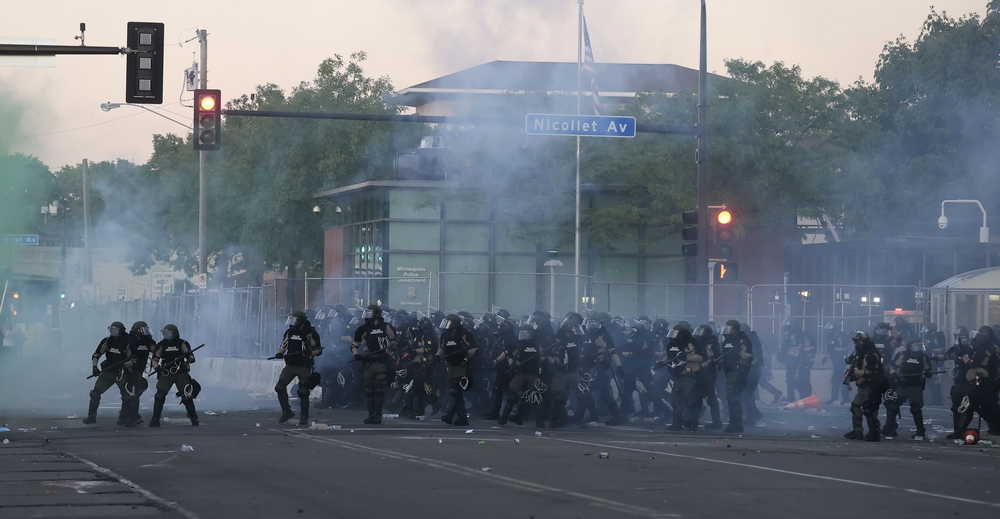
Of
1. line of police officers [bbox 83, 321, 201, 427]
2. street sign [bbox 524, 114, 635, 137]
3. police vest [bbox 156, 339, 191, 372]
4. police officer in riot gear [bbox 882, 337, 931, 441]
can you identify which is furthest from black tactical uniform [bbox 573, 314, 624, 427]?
police vest [bbox 156, 339, 191, 372]

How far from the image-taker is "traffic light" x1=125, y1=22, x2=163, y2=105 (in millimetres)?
15906

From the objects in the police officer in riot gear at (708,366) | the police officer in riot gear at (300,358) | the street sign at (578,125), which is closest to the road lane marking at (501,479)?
the police officer in riot gear at (300,358)

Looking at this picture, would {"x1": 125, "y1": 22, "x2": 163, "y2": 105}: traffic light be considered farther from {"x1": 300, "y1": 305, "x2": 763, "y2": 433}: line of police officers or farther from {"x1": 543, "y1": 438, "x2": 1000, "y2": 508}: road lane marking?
{"x1": 543, "y1": 438, "x2": 1000, "y2": 508}: road lane marking

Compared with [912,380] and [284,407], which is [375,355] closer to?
[284,407]

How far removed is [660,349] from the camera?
2059cm

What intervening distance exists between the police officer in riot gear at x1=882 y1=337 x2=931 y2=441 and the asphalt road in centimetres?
67

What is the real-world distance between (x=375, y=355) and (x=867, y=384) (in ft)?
23.1

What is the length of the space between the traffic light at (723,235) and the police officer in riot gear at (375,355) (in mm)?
5987

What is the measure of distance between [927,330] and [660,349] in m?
6.56

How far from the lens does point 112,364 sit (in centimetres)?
1792

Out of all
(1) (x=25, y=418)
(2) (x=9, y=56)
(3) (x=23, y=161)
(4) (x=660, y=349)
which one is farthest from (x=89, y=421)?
(3) (x=23, y=161)

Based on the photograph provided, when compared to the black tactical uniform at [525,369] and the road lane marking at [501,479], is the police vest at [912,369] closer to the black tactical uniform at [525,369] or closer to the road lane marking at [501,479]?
the black tactical uniform at [525,369]

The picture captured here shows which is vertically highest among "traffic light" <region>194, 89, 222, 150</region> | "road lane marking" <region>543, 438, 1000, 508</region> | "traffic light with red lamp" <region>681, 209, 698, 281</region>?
"traffic light" <region>194, 89, 222, 150</region>

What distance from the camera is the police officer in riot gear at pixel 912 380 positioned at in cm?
1728
